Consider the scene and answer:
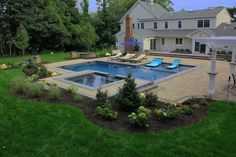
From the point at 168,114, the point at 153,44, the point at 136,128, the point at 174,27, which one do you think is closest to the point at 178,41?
the point at 174,27

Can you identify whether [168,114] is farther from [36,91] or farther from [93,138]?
[36,91]

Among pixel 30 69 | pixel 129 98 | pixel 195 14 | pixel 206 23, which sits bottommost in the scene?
pixel 129 98

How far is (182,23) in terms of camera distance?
3406 centimetres

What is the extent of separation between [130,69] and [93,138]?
49.9 ft

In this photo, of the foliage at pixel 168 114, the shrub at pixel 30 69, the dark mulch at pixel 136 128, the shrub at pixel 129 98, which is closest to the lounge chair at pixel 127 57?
the shrub at pixel 30 69

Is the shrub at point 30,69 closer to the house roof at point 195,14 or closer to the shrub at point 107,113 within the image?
the shrub at point 107,113

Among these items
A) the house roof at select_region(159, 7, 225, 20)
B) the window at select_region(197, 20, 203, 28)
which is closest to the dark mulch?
the window at select_region(197, 20, 203, 28)

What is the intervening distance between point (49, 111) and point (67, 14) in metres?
27.5

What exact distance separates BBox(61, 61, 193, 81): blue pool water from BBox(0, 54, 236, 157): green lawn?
10.3m

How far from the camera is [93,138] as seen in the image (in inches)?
258

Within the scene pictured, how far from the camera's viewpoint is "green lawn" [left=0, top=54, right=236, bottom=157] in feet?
19.2

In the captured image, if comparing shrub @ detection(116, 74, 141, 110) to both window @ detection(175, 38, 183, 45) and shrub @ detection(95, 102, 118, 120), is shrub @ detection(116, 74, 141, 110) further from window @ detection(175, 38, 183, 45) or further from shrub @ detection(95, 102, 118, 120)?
window @ detection(175, 38, 183, 45)

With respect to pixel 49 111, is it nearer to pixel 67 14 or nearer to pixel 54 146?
pixel 54 146

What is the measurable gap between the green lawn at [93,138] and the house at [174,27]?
2229 centimetres
